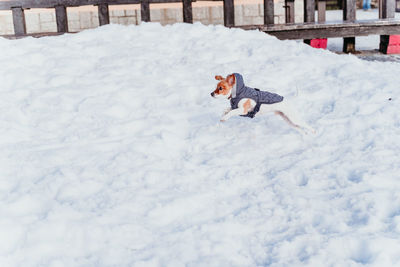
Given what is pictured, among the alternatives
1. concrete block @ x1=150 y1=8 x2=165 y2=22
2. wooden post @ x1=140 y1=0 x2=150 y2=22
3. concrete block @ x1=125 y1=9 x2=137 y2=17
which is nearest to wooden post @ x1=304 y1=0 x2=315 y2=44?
wooden post @ x1=140 y1=0 x2=150 y2=22

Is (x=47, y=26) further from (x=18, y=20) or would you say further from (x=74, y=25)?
(x=18, y=20)

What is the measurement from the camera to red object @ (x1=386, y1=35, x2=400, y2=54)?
8547mm

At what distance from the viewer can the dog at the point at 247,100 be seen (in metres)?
3.98

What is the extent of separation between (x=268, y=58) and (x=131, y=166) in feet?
11.1

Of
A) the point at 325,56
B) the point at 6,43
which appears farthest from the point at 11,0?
the point at 325,56

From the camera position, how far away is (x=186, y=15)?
835 centimetres

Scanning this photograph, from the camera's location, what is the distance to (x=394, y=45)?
8602 millimetres

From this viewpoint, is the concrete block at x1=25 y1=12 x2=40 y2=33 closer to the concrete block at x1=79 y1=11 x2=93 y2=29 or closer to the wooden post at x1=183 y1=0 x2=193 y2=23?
the concrete block at x1=79 y1=11 x2=93 y2=29

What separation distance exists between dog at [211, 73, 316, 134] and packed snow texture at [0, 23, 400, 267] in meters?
0.20

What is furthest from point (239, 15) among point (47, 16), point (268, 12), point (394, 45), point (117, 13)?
point (47, 16)

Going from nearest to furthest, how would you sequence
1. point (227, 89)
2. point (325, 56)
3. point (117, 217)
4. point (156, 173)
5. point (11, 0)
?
point (117, 217) < point (156, 173) < point (227, 89) < point (325, 56) < point (11, 0)

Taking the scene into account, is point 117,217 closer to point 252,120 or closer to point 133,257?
point 133,257

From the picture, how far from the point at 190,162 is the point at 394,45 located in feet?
21.1

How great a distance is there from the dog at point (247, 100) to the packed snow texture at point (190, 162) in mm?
199
